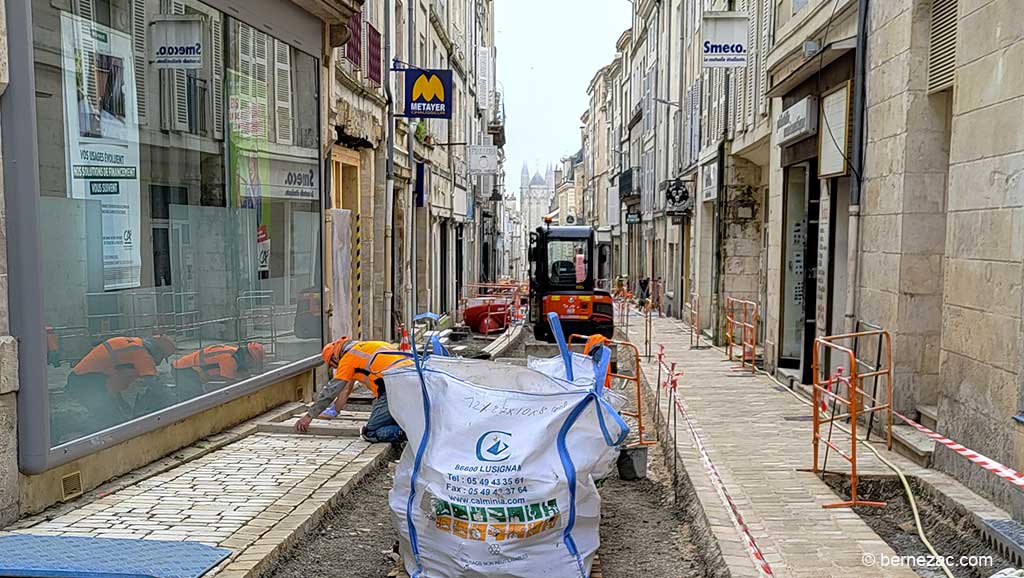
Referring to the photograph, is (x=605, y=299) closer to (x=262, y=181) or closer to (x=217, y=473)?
(x=262, y=181)

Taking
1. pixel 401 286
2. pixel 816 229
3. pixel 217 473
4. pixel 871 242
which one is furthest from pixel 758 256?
pixel 217 473

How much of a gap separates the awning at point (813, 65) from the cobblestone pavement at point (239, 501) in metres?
6.36

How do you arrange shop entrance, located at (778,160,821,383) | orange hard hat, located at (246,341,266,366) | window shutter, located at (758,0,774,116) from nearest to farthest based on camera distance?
orange hard hat, located at (246,341,266,366), shop entrance, located at (778,160,821,383), window shutter, located at (758,0,774,116)

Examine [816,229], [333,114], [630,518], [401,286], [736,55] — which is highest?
[736,55]

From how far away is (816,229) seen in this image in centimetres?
1210

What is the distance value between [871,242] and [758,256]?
26.8ft

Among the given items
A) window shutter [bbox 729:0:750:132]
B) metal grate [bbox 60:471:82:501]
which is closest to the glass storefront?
metal grate [bbox 60:471:82:501]

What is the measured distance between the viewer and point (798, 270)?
12.9m

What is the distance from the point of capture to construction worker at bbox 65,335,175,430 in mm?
6020

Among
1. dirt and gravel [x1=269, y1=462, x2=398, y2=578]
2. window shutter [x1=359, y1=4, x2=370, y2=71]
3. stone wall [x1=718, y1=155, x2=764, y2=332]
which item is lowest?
dirt and gravel [x1=269, y1=462, x2=398, y2=578]

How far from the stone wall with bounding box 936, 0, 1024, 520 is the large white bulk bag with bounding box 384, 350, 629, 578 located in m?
2.78

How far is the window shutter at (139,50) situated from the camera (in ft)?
22.0

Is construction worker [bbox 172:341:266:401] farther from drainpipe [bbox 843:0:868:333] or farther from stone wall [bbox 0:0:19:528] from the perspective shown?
drainpipe [bbox 843:0:868:333]

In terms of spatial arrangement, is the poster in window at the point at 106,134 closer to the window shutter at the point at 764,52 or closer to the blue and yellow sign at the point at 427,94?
the blue and yellow sign at the point at 427,94
